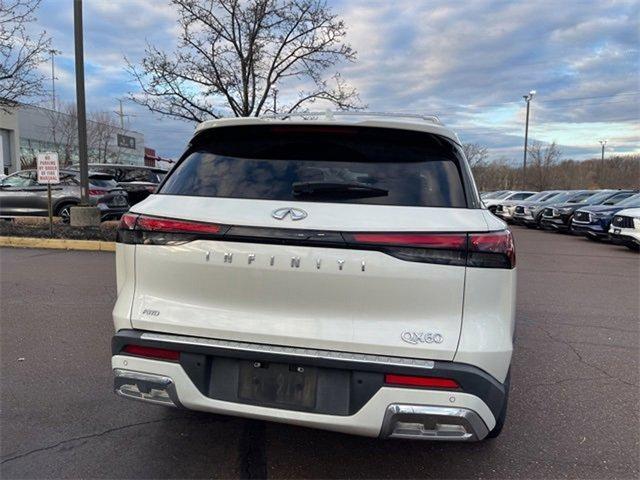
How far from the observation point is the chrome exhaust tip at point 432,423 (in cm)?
224

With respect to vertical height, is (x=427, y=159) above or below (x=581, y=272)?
above

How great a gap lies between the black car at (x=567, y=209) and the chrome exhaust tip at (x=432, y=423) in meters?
17.6

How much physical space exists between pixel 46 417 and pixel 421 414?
249 cm

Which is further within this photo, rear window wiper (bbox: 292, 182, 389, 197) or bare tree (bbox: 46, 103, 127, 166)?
bare tree (bbox: 46, 103, 127, 166)

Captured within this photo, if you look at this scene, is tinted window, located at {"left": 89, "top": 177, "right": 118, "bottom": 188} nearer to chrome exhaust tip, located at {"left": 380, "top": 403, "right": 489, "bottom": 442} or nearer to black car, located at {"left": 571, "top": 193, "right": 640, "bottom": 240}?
chrome exhaust tip, located at {"left": 380, "top": 403, "right": 489, "bottom": 442}

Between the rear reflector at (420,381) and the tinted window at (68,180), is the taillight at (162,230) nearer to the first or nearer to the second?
the rear reflector at (420,381)

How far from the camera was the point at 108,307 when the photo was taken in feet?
19.8

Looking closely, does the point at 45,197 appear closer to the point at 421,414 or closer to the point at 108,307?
the point at 108,307

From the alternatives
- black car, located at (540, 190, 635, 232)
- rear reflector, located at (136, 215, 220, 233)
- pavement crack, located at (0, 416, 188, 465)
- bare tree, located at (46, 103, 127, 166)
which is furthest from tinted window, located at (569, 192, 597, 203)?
bare tree, located at (46, 103, 127, 166)

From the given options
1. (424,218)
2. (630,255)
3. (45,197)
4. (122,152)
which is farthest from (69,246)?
(122,152)

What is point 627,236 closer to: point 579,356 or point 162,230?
Answer: point 579,356

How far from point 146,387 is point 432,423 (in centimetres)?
137

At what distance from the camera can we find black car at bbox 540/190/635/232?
18516mm

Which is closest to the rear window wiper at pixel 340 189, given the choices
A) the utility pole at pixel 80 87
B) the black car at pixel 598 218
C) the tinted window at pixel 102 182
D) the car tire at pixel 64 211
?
the utility pole at pixel 80 87
